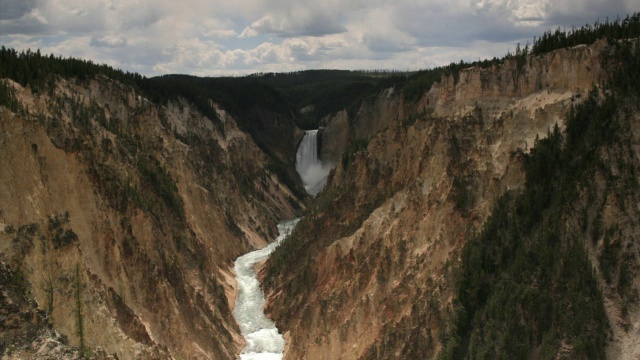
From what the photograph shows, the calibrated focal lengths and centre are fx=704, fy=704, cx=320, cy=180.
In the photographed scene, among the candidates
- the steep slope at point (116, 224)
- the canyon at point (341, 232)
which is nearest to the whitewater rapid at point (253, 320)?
the canyon at point (341, 232)

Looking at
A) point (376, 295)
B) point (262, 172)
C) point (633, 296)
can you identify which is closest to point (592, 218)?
point (633, 296)

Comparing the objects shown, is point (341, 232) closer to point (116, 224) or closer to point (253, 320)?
point (253, 320)

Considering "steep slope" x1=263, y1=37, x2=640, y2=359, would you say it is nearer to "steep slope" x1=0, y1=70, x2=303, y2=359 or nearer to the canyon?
the canyon

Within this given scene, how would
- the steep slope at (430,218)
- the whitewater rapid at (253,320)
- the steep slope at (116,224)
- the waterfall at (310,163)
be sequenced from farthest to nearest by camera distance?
the waterfall at (310,163) < the whitewater rapid at (253,320) < the steep slope at (430,218) < the steep slope at (116,224)

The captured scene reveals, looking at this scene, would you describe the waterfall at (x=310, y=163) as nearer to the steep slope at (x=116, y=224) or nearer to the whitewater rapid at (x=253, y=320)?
the steep slope at (x=116, y=224)

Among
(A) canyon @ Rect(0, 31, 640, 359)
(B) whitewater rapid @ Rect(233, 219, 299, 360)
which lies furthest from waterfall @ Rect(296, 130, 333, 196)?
(A) canyon @ Rect(0, 31, 640, 359)
